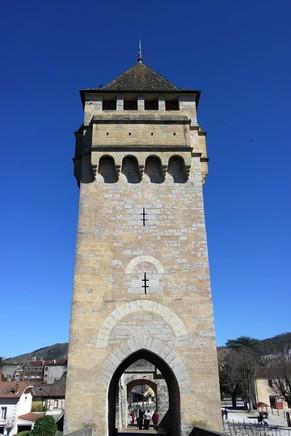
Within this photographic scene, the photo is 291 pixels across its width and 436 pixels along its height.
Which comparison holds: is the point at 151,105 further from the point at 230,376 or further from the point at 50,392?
the point at 50,392

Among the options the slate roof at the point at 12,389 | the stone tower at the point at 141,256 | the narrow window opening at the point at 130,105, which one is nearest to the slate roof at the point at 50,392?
the slate roof at the point at 12,389

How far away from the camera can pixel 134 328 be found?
10.8 metres

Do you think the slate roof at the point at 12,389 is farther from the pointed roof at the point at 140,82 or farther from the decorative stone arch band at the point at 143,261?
the pointed roof at the point at 140,82

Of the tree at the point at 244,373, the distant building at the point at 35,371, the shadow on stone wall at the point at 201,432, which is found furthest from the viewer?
the distant building at the point at 35,371

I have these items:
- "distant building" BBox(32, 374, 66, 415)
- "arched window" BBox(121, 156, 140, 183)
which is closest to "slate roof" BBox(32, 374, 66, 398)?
"distant building" BBox(32, 374, 66, 415)

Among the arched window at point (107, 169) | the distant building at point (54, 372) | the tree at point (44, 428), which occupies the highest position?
the arched window at point (107, 169)

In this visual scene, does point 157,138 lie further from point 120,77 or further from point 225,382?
point 225,382

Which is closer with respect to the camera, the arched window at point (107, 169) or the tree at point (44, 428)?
the arched window at point (107, 169)

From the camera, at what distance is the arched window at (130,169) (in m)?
12.7

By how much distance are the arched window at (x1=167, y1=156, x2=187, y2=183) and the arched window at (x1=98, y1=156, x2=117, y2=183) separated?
189 cm

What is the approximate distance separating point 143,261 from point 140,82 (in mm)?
7323

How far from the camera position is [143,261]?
11.6 m

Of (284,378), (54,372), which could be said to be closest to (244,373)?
(284,378)

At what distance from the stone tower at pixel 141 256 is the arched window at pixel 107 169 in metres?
0.03
